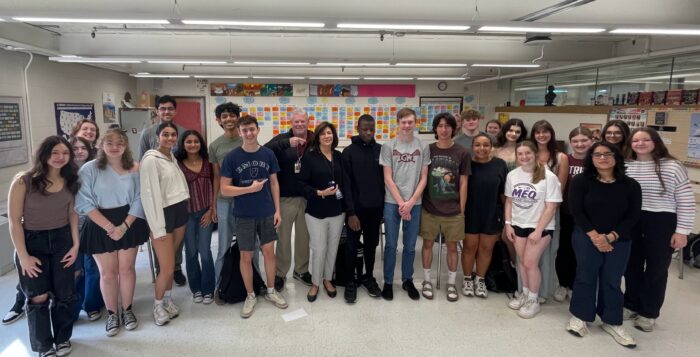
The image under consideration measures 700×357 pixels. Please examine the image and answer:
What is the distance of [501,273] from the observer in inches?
131

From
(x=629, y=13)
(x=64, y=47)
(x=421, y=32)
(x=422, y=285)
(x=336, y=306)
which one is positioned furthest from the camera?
(x=421, y=32)

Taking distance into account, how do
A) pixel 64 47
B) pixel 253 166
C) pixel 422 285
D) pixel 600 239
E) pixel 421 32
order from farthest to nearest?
1. pixel 421 32
2. pixel 64 47
3. pixel 422 285
4. pixel 253 166
5. pixel 600 239

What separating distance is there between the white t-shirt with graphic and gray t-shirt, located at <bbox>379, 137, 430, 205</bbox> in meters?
0.70

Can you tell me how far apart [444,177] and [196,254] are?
2.13 meters

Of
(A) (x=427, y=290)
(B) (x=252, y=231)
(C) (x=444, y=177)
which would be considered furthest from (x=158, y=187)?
(A) (x=427, y=290)

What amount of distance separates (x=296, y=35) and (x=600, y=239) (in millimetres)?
5126

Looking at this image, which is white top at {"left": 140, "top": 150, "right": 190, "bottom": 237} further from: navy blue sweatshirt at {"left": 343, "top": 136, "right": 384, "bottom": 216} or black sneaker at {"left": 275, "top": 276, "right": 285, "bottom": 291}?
navy blue sweatshirt at {"left": 343, "top": 136, "right": 384, "bottom": 216}

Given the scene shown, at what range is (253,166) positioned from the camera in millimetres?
2762

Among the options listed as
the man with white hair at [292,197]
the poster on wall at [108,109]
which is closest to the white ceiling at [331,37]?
the poster on wall at [108,109]

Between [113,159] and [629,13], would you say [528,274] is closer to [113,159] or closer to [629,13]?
[113,159]

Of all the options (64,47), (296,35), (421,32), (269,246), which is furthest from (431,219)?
(64,47)

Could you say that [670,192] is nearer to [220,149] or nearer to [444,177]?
[444,177]

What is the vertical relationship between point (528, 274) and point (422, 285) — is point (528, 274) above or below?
above

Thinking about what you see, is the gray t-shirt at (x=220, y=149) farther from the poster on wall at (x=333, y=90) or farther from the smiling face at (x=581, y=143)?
the poster on wall at (x=333, y=90)
